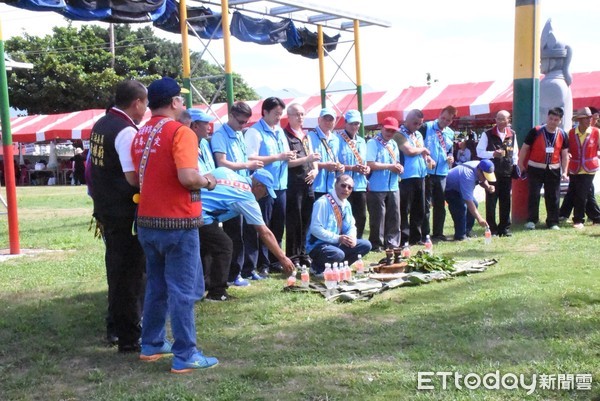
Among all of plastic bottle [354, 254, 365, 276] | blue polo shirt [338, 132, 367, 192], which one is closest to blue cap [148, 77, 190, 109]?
plastic bottle [354, 254, 365, 276]

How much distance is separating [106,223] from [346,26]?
47.3 feet

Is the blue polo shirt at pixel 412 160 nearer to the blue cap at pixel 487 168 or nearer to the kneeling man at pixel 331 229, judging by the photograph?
the blue cap at pixel 487 168

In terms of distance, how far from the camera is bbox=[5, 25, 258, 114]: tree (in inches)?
1737

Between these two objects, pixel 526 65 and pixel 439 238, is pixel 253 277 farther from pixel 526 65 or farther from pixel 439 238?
pixel 526 65

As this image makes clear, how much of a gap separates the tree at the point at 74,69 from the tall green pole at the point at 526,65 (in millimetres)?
31549

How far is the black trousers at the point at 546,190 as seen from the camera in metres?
11.8

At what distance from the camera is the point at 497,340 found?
5.34 meters

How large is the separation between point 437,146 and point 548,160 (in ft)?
6.82

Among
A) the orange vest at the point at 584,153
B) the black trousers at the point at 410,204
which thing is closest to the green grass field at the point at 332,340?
the black trousers at the point at 410,204

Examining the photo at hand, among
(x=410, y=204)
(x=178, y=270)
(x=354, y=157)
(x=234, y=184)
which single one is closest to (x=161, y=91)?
(x=178, y=270)

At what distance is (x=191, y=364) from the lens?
15.9 feet

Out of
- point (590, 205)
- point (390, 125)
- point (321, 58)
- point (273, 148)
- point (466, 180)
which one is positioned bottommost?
point (590, 205)

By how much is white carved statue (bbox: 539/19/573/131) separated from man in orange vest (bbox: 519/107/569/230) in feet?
16.3

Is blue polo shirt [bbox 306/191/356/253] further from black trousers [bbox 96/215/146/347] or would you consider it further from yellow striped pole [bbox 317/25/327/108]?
yellow striped pole [bbox 317/25/327/108]
